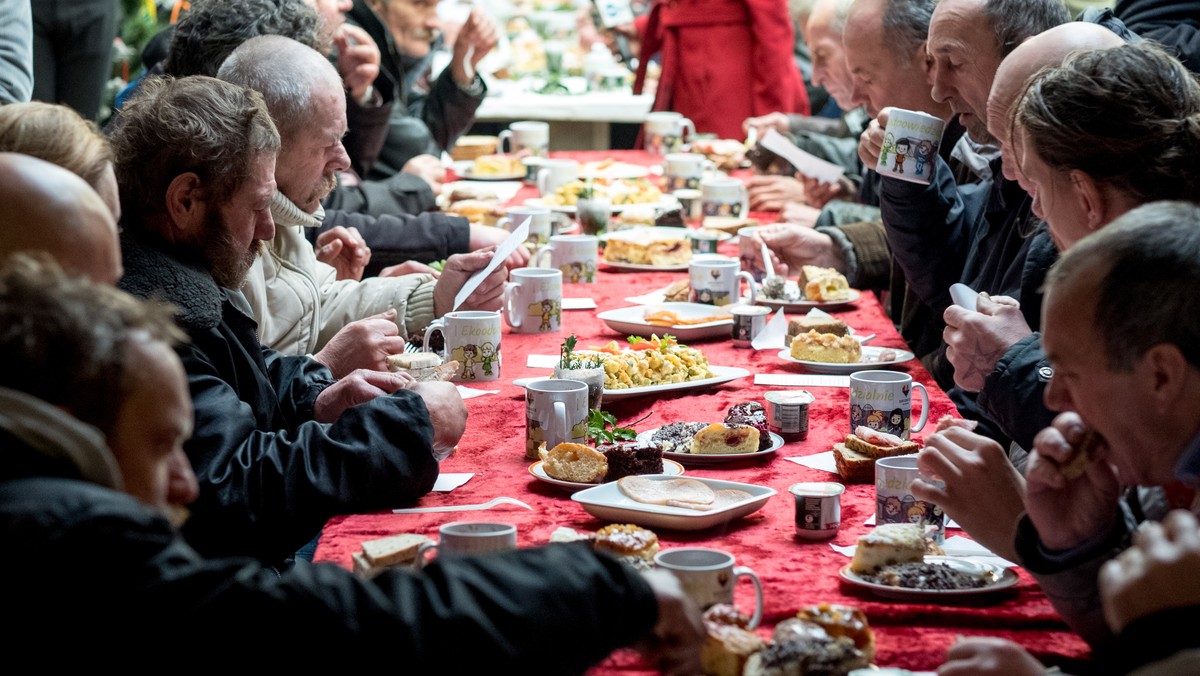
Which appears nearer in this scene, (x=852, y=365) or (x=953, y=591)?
(x=953, y=591)

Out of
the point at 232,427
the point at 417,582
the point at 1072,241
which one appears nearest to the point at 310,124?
the point at 232,427

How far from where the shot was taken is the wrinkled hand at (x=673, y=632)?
1461 millimetres

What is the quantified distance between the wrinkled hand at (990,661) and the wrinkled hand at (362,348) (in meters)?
1.76

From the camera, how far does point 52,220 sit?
1525mm

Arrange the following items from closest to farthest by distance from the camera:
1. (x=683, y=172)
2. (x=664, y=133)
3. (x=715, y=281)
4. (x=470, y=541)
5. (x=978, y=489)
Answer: (x=470, y=541), (x=978, y=489), (x=715, y=281), (x=683, y=172), (x=664, y=133)

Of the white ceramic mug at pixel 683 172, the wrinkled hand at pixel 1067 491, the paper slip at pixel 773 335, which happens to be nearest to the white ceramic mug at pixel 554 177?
the white ceramic mug at pixel 683 172

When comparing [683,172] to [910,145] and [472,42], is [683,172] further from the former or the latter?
[910,145]

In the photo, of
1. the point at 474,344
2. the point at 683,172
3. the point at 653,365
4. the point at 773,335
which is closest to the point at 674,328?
the point at 773,335

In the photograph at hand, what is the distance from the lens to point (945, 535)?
2.08m

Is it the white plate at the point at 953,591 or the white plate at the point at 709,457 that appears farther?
the white plate at the point at 709,457

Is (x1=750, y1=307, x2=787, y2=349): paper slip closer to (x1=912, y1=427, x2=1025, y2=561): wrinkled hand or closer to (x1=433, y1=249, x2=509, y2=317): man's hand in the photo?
(x1=433, y1=249, x2=509, y2=317): man's hand

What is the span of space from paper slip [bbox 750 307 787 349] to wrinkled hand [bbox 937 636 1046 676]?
6.14 feet

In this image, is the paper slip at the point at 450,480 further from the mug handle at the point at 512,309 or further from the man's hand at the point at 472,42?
the man's hand at the point at 472,42

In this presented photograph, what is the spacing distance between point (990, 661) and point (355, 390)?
1431 millimetres
